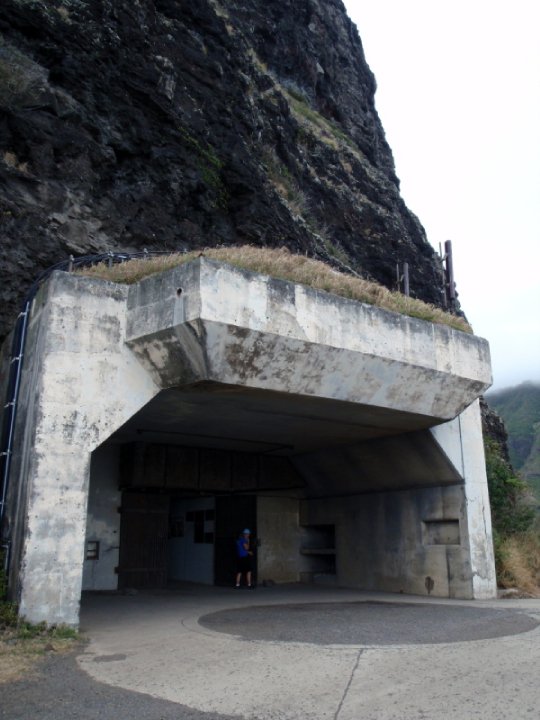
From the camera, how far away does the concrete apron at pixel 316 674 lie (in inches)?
230

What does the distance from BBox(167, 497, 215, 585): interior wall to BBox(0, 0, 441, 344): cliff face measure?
25.3 feet

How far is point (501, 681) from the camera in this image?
6.54 m

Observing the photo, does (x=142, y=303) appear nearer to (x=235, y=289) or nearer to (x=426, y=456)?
(x=235, y=289)

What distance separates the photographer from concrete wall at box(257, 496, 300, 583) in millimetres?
18062

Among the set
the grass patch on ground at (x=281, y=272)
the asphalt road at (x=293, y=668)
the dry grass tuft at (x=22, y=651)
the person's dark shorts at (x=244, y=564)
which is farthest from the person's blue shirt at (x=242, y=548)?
the dry grass tuft at (x=22, y=651)

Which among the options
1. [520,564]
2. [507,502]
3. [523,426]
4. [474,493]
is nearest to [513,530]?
[507,502]

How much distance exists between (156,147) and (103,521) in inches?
445

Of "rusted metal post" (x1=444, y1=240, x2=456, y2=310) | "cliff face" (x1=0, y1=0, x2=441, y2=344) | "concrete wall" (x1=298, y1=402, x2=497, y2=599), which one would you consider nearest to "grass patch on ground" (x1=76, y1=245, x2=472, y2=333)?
"concrete wall" (x1=298, y1=402, x2=497, y2=599)

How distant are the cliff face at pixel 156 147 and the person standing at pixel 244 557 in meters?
7.86

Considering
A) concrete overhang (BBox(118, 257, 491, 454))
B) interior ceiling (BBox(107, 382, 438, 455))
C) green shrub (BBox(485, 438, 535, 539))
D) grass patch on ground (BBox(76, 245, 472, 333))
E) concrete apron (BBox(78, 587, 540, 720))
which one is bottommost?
concrete apron (BBox(78, 587, 540, 720))

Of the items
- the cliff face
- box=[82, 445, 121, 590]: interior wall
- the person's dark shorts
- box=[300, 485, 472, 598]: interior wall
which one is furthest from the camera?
the cliff face

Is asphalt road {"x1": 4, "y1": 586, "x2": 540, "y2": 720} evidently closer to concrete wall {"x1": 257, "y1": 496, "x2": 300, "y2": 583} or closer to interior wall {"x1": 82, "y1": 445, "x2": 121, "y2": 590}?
interior wall {"x1": 82, "y1": 445, "x2": 121, "y2": 590}

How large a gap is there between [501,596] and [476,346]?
5631 millimetres

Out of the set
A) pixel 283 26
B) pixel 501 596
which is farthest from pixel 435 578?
pixel 283 26
